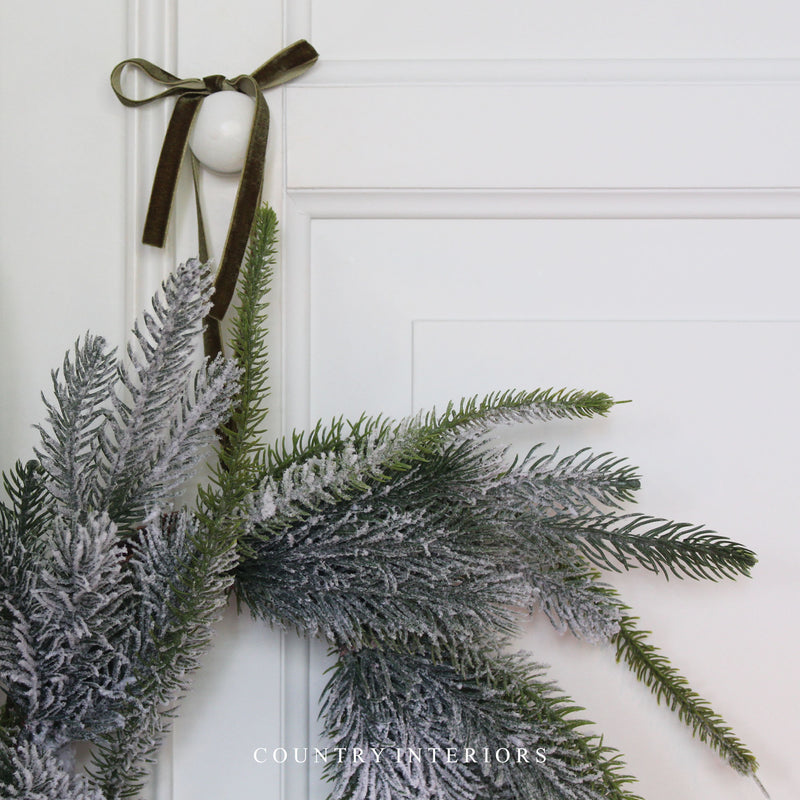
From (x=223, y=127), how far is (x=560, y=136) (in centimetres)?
29

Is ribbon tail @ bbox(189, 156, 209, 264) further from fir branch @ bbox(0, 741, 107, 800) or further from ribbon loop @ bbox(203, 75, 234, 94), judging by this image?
fir branch @ bbox(0, 741, 107, 800)

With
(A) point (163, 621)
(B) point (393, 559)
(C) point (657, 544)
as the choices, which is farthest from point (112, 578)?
(C) point (657, 544)

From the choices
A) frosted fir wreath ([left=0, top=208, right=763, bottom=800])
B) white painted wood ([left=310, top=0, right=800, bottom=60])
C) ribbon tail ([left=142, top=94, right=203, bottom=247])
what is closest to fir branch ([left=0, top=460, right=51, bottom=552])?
frosted fir wreath ([left=0, top=208, right=763, bottom=800])

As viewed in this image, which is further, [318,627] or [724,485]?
[724,485]

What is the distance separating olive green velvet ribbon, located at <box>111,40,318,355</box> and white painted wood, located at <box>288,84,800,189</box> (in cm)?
3

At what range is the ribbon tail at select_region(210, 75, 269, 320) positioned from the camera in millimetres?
536

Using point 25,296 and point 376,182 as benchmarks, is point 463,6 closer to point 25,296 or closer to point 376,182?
point 376,182

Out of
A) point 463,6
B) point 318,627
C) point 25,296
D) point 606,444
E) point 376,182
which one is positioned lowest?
point 318,627

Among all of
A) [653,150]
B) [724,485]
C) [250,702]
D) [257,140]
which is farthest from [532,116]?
[250,702]

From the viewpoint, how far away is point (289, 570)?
0.47m

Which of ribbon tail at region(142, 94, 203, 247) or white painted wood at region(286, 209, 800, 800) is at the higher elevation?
ribbon tail at region(142, 94, 203, 247)

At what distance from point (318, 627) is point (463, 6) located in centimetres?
54

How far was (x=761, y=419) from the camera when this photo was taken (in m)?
0.59

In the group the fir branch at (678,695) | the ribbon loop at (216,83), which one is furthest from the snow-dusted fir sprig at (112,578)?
the fir branch at (678,695)
